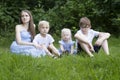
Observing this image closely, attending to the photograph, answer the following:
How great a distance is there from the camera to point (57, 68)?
5582mm

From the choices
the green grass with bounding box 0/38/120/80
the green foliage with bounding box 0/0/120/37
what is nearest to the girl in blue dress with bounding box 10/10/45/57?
the green grass with bounding box 0/38/120/80

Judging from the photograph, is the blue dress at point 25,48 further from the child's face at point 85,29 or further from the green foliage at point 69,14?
the green foliage at point 69,14

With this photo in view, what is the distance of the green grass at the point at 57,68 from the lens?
17.1ft

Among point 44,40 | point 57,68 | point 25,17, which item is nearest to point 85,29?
point 44,40

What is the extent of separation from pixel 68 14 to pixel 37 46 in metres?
6.35

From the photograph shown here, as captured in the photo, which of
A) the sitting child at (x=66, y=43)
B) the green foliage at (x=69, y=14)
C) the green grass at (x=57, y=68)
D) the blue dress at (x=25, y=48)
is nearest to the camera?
the green grass at (x=57, y=68)

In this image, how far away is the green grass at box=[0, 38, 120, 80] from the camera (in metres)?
5.21

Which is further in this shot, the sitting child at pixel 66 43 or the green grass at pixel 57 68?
the sitting child at pixel 66 43

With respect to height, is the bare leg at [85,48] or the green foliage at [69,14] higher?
the bare leg at [85,48]

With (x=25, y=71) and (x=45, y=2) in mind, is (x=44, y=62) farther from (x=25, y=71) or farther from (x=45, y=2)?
(x=45, y=2)

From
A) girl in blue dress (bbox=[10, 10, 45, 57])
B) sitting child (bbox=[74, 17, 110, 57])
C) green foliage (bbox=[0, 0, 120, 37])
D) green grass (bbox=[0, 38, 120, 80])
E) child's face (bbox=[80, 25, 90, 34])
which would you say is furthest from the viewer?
green foliage (bbox=[0, 0, 120, 37])

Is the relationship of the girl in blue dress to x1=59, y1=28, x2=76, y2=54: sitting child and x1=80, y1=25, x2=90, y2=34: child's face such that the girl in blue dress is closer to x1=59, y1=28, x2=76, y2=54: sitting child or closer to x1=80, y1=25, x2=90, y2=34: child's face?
x1=59, y1=28, x2=76, y2=54: sitting child

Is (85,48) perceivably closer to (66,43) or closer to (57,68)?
(66,43)

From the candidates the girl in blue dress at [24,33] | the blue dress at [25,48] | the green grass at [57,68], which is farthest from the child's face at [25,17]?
the green grass at [57,68]
